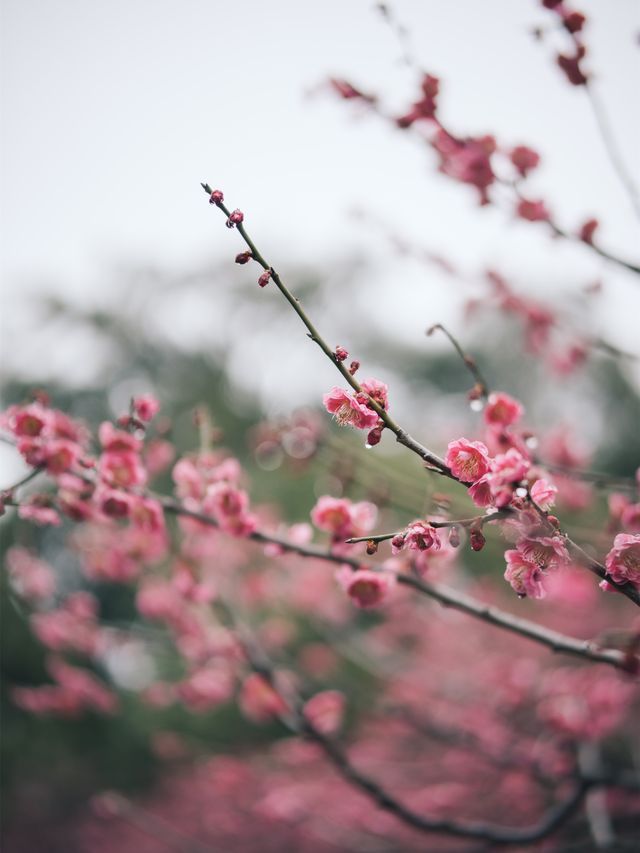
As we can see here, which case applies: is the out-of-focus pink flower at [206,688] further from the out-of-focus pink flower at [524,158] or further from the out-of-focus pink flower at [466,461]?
the out-of-focus pink flower at [524,158]

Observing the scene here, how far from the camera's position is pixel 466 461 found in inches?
40.3

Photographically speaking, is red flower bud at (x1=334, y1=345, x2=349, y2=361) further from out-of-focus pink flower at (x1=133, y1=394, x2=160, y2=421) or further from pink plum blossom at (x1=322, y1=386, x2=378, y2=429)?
out-of-focus pink flower at (x1=133, y1=394, x2=160, y2=421)

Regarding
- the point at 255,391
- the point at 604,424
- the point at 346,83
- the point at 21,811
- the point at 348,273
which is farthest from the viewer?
the point at 604,424

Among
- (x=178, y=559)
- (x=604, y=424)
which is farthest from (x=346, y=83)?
(x=604, y=424)

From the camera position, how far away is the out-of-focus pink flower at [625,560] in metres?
0.94

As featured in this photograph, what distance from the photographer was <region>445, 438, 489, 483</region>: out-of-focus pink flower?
1016 millimetres

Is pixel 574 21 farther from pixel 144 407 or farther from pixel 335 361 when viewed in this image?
pixel 144 407

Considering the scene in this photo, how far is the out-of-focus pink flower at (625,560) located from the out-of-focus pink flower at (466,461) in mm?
253

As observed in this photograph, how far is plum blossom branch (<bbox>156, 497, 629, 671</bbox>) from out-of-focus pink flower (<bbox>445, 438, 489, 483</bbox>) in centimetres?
47

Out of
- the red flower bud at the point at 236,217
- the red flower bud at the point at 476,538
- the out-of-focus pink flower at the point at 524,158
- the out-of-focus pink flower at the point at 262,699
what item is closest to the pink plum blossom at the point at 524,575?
the red flower bud at the point at 476,538

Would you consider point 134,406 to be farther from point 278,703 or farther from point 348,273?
point 348,273

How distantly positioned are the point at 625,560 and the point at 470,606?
19.7 inches

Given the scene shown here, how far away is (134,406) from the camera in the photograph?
1541 mm

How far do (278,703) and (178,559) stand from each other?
0.75 meters
